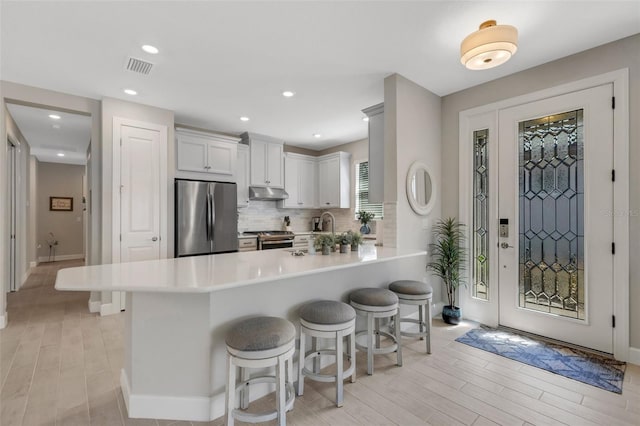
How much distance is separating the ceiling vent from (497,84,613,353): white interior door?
12.3ft

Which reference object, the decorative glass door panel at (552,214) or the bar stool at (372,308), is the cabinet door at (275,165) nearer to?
the bar stool at (372,308)

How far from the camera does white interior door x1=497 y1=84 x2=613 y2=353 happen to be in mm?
2650

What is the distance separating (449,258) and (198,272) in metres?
2.76

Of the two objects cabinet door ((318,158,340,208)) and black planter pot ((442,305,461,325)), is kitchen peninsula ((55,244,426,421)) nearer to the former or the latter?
black planter pot ((442,305,461,325))

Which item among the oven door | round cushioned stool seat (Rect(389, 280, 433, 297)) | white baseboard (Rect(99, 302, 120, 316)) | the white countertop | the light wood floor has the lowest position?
the light wood floor

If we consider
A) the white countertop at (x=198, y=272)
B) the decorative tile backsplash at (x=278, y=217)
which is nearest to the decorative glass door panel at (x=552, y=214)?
the white countertop at (x=198, y=272)

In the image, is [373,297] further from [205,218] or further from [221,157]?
[221,157]

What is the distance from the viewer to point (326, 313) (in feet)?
6.85

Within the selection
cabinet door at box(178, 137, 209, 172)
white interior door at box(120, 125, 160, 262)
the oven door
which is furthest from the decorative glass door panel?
white interior door at box(120, 125, 160, 262)

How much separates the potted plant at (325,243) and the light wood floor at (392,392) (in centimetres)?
101

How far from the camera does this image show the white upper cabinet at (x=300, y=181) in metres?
5.90

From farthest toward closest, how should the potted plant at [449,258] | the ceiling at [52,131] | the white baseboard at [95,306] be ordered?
the ceiling at [52,131] → the white baseboard at [95,306] → the potted plant at [449,258]

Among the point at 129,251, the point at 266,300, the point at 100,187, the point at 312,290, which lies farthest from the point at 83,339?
the point at 312,290

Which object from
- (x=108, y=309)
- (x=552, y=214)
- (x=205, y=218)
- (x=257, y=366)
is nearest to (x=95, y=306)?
(x=108, y=309)
